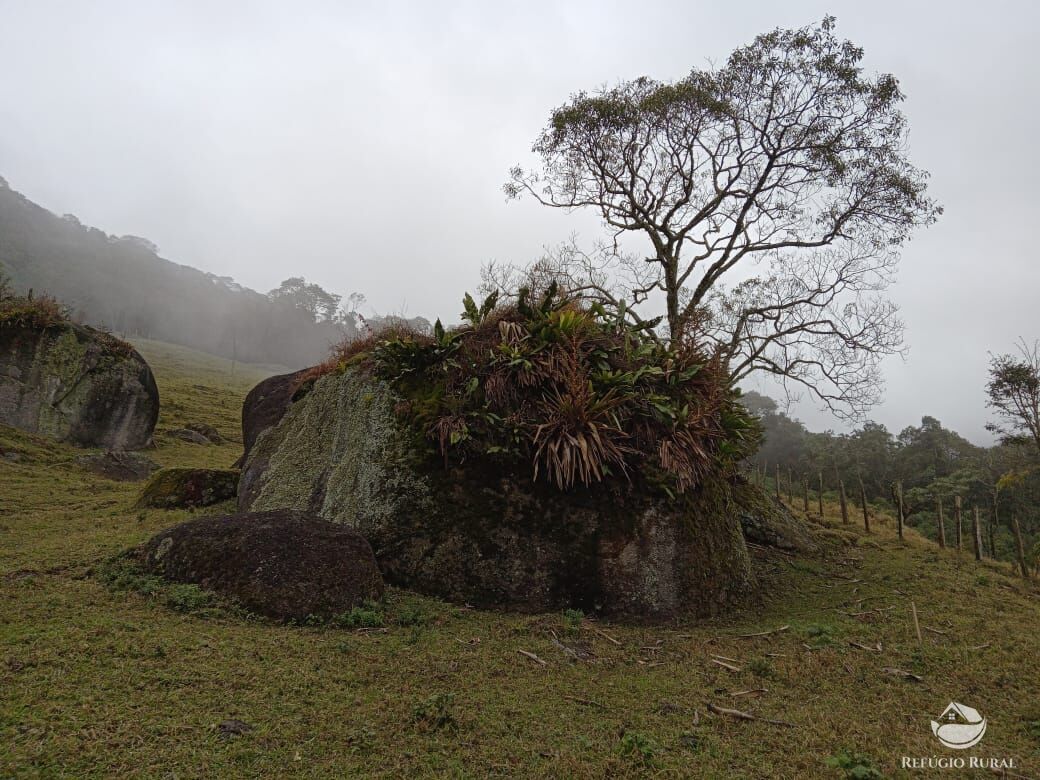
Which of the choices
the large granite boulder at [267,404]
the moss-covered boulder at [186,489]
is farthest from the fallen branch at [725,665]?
the moss-covered boulder at [186,489]

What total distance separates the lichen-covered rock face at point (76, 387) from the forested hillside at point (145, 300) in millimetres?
57661

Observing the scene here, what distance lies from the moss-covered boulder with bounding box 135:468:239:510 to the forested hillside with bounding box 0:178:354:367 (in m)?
67.7

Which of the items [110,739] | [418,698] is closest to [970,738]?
[418,698]

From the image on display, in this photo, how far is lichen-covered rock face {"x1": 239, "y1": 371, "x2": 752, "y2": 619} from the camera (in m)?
5.57

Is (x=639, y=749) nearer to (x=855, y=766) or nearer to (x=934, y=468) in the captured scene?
(x=855, y=766)

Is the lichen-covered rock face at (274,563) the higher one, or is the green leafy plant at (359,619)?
the lichen-covered rock face at (274,563)

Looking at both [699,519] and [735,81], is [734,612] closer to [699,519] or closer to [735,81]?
[699,519]

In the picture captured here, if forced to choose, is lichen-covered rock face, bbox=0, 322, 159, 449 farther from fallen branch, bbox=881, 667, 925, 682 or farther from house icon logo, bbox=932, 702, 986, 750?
house icon logo, bbox=932, 702, 986, 750

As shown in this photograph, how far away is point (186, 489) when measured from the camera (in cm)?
902

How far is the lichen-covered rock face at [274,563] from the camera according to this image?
446 cm

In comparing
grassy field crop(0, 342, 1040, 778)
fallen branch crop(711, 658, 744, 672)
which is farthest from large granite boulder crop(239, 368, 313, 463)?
fallen branch crop(711, 658, 744, 672)

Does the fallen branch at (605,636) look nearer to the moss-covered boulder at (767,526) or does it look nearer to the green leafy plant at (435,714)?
the green leafy plant at (435,714)

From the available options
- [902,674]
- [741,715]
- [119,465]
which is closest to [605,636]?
[741,715]

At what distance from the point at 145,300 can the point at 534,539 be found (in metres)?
109
